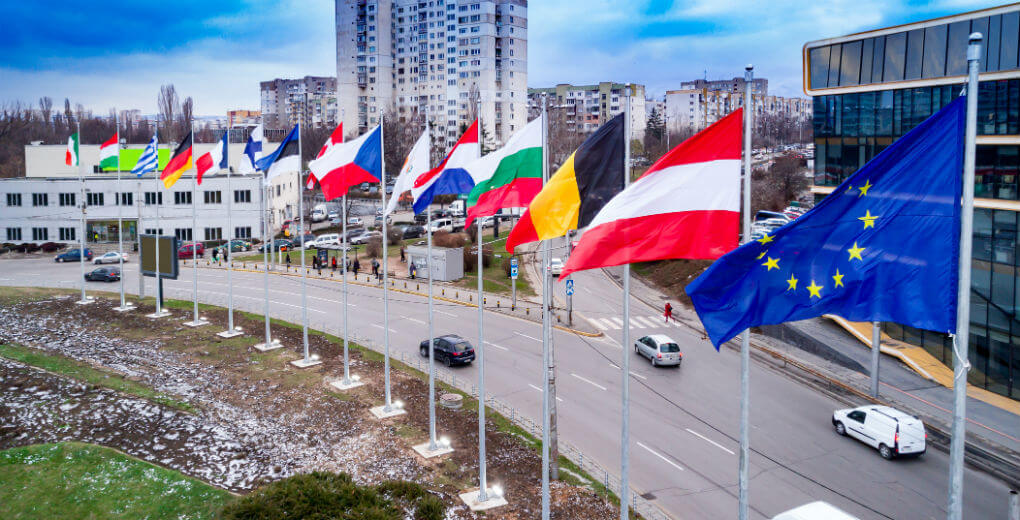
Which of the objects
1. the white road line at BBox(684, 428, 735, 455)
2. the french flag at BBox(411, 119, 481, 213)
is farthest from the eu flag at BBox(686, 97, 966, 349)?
the white road line at BBox(684, 428, 735, 455)

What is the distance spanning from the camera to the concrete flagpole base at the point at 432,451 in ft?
70.6

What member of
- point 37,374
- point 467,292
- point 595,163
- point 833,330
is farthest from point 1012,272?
point 37,374

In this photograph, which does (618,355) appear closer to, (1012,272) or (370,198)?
(1012,272)

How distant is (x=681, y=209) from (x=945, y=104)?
2654cm

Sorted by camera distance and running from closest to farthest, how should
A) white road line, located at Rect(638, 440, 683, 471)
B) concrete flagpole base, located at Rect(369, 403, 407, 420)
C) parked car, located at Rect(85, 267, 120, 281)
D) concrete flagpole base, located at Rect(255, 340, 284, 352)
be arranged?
white road line, located at Rect(638, 440, 683, 471) < concrete flagpole base, located at Rect(369, 403, 407, 420) < concrete flagpole base, located at Rect(255, 340, 284, 352) < parked car, located at Rect(85, 267, 120, 281)

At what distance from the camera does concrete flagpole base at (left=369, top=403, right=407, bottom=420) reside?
24844 millimetres

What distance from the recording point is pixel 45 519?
694 inches

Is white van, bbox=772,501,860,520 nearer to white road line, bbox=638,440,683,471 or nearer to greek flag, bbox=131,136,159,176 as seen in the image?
white road line, bbox=638,440,683,471

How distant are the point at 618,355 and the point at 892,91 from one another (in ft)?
61.7

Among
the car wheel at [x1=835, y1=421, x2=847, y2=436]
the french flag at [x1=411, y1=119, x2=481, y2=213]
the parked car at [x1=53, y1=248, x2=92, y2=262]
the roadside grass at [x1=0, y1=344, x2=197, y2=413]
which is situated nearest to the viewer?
the french flag at [x1=411, y1=119, x2=481, y2=213]

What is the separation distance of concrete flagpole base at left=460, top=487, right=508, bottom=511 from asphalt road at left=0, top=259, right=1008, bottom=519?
1094mm

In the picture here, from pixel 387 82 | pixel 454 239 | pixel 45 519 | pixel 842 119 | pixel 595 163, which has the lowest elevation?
pixel 45 519

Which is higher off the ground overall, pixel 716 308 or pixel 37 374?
pixel 716 308

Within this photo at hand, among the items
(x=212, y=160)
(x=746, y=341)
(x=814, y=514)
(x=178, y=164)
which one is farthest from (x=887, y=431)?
(x=178, y=164)
